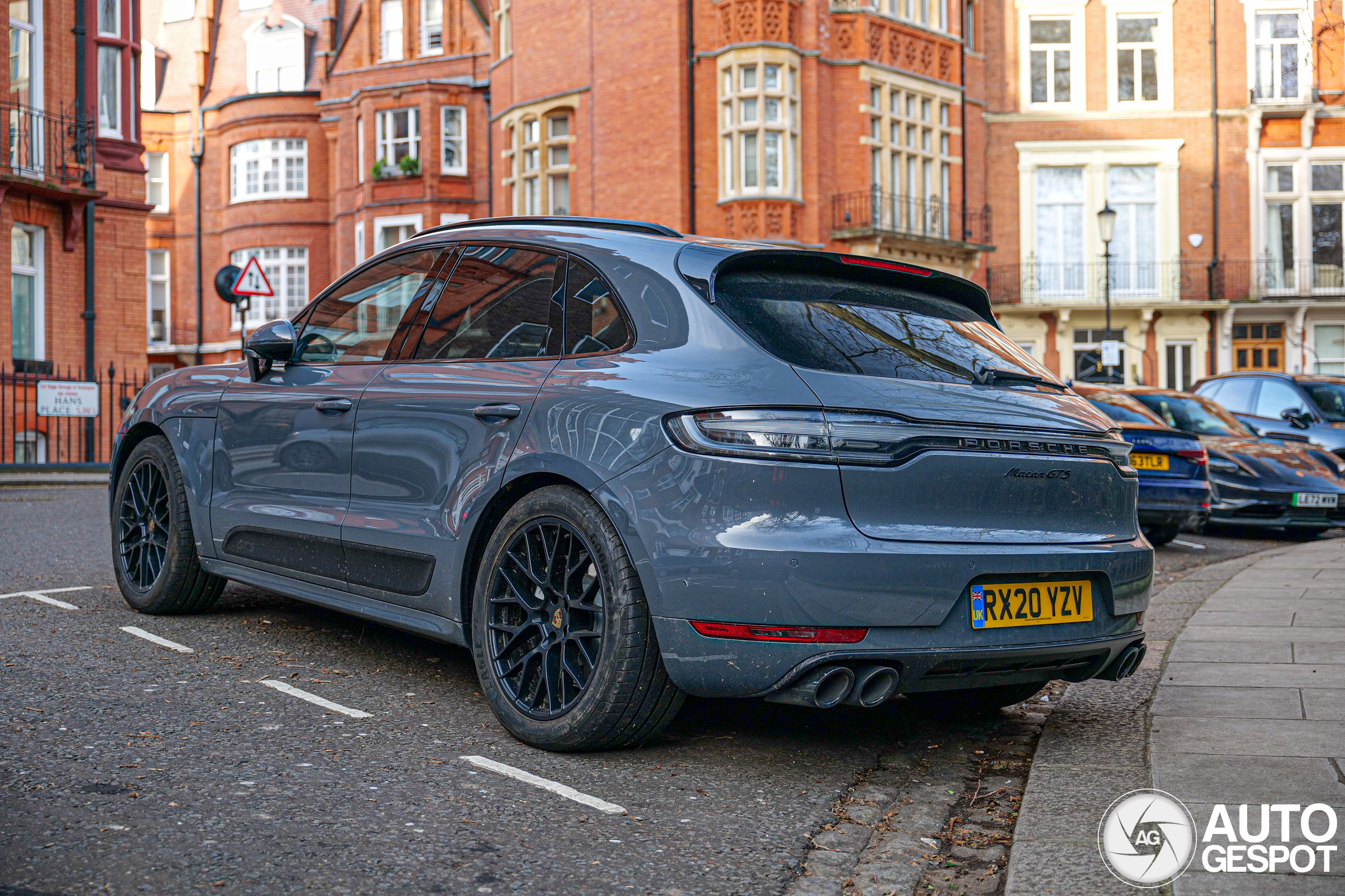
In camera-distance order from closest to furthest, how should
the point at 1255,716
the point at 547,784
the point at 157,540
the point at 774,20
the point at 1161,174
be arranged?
the point at 547,784 → the point at 1255,716 → the point at 157,540 → the point at 774,20 → the point at 1161,174

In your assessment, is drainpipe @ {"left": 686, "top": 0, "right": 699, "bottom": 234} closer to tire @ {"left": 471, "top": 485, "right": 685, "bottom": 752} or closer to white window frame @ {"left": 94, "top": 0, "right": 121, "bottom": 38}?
white window frame @ {"left": 94, "top": 0, "right": 121, "bottom": 38}

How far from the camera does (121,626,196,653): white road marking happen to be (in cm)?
536

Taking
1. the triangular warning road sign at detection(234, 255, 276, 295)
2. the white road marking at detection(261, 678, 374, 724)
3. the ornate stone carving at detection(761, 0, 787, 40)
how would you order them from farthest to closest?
the ornate stone carving at detection(761, 0, 787, 40)
the triangular warning road sign at detection(234, 255, 276, 295)
the white road marking at detection(261, 678, 374, 724)

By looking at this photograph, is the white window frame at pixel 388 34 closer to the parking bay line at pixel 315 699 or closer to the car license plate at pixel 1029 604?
the parking bay line at pixel 315 699

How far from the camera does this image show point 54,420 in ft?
72.0

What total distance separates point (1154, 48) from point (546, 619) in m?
34.3

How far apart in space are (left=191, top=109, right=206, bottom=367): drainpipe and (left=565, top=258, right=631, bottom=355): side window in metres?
39.6

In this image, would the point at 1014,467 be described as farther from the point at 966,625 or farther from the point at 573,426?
the point at 573,426

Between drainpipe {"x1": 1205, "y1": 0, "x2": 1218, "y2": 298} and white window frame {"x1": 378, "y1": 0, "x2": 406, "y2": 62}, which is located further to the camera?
white window frame {"x1": 378, "y1": 0, "x2": 406, "y2": 62}

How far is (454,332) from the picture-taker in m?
4.73

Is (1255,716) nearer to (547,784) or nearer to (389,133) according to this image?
(547,784)

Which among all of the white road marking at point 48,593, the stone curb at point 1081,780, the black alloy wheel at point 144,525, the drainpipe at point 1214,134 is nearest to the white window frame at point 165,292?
the drainpipe at point 1214,134

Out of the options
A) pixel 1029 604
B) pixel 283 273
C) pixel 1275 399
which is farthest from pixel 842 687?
pixel 283 273

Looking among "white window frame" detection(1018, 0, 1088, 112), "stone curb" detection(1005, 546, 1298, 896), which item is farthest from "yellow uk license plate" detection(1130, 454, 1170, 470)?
"white window frame" detection(1018, 0, 1088, 112)
